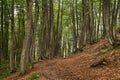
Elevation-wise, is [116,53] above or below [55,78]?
above

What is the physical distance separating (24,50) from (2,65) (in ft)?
26.0

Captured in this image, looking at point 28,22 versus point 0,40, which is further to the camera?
point 0,40

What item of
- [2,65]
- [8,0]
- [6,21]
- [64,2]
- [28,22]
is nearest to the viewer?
[28,22]

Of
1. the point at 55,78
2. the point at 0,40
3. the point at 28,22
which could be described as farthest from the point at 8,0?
the point at 55,78

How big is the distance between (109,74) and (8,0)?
589 inches

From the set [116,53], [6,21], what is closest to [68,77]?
[116,53]

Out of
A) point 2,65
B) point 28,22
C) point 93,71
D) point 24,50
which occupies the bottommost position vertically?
point 2,65

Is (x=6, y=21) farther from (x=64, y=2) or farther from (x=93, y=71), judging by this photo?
(x=93, y=71)

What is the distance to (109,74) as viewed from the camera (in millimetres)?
10266

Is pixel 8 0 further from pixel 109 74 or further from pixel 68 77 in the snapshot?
pixel 109 74

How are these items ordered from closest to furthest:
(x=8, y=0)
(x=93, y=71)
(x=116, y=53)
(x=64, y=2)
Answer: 1. (x=93, y=71)
2. (x=116, y=53)
3. (x=8, y=0)
4. (x=64, y=2)

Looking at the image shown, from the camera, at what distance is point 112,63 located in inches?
455

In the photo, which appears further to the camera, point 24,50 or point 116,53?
point 24,50

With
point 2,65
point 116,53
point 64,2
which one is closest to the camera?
point 116,53
